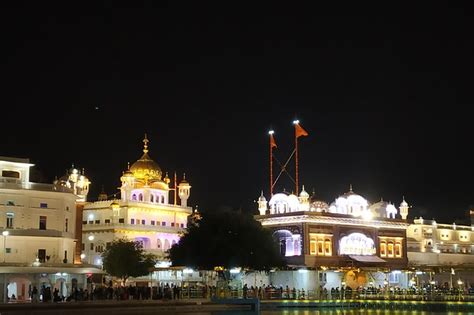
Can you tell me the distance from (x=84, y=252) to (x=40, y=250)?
21479 millimetres

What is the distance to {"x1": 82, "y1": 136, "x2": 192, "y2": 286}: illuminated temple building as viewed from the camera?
234 ft

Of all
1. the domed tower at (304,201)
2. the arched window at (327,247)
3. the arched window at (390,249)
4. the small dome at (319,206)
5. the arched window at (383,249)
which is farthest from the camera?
the arched window at (390,249)

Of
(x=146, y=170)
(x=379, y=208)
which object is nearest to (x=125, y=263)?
(x=146, y=170)

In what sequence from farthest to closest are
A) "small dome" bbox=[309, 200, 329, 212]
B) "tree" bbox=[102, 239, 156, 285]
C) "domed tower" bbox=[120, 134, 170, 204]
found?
"domed tower" bbox=[120, 134, 170, 204]
"small dome" bbox=[309, 200, 329, 212]
"tree" bbox=[102, 239, 156, 285]

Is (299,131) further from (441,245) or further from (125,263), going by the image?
(441,245)

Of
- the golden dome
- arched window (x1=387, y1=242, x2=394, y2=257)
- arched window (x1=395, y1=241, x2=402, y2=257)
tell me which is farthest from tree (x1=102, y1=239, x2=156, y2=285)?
arched window (x1=395, y1=241, x2=402, y2=257)

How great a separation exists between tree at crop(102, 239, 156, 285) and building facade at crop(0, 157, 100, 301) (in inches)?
245

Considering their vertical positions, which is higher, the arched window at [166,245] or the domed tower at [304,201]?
the domed tower at [304,201]

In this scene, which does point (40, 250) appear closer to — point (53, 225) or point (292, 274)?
point (53, 225)

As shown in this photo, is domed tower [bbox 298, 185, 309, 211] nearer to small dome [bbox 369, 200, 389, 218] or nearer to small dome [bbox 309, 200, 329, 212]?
small dome [bbox 309, 200, 329, 212]

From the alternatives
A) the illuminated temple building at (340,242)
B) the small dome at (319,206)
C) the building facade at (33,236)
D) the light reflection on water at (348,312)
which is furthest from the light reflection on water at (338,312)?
the small dome at (319,206)

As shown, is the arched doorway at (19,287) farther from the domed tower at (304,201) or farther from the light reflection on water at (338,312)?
the domed tower at (304,201)

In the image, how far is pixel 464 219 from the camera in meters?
111

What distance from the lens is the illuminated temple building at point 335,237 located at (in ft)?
203
